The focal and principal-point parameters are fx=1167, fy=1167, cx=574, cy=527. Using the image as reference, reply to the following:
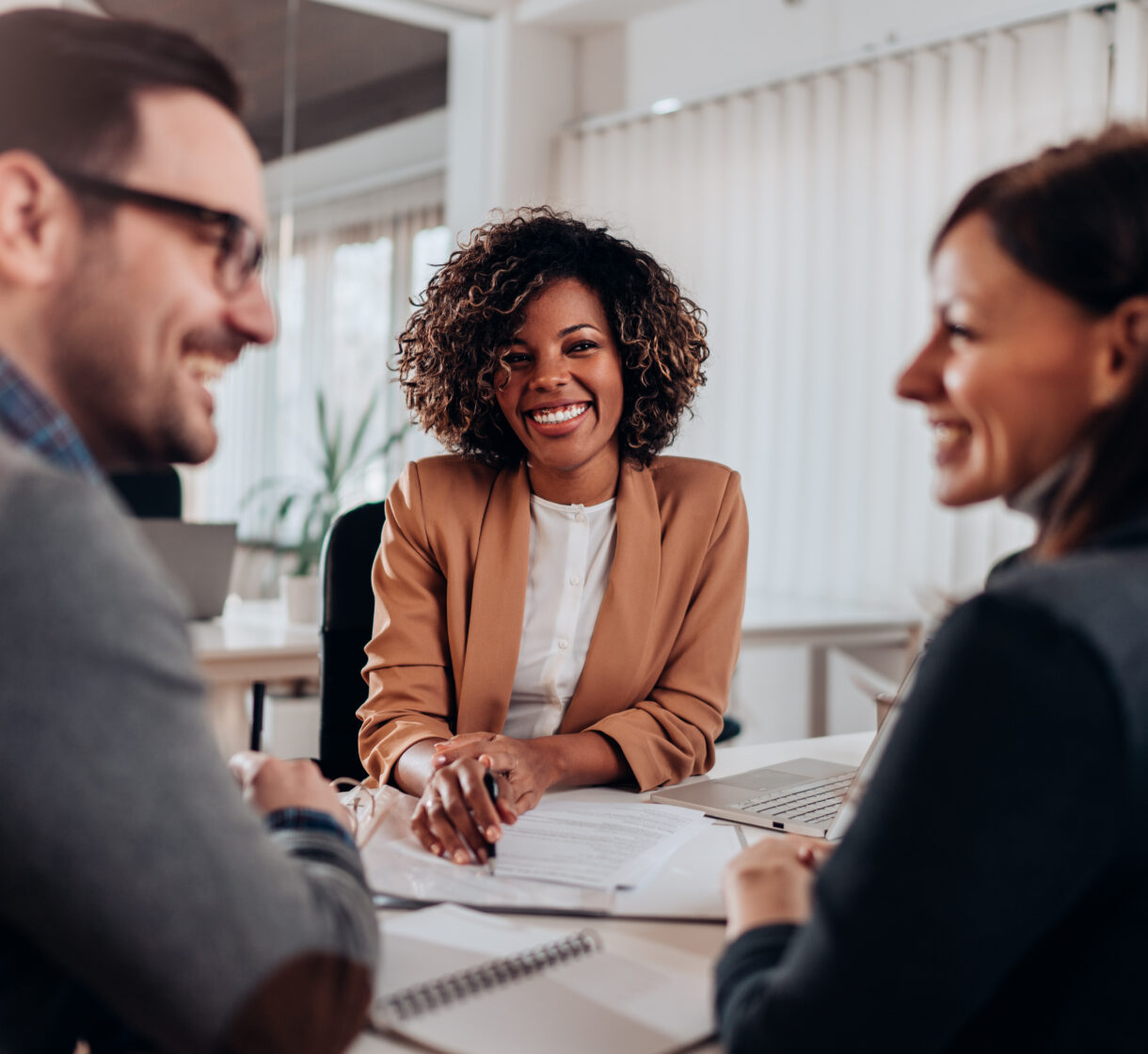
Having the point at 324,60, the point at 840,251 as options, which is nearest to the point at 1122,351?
the point at 840,251

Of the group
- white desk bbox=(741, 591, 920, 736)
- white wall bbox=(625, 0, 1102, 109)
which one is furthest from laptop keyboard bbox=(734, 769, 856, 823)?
white wall bbox=(625, 0, 1102, 109)

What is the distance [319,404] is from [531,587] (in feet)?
7.59

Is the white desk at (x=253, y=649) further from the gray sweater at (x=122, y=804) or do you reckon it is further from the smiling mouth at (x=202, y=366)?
the gray sweater at (x=122, y=804)

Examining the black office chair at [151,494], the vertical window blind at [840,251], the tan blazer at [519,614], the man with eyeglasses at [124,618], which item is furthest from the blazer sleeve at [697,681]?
the black office chair at [151,494]

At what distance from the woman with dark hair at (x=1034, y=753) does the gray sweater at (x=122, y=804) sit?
0.30m

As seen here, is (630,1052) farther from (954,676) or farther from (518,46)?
(518,46)

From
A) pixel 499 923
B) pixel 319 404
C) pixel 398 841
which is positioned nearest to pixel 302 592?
pixel 319 404

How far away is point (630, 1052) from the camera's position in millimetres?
797

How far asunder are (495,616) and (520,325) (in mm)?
471

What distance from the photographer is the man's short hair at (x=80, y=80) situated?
0.77 meters

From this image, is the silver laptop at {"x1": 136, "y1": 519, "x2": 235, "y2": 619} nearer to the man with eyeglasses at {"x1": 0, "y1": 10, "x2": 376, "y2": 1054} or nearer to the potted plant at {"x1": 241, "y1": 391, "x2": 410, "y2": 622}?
the potted plant at {"x1": 241, "y1": 391, "x2": 410, "y2": 622}

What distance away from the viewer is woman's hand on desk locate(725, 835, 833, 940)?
845mm

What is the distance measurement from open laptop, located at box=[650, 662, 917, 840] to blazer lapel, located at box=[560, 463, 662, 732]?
8.6 inches

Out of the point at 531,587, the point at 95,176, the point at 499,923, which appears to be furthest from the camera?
the point at 531,587
